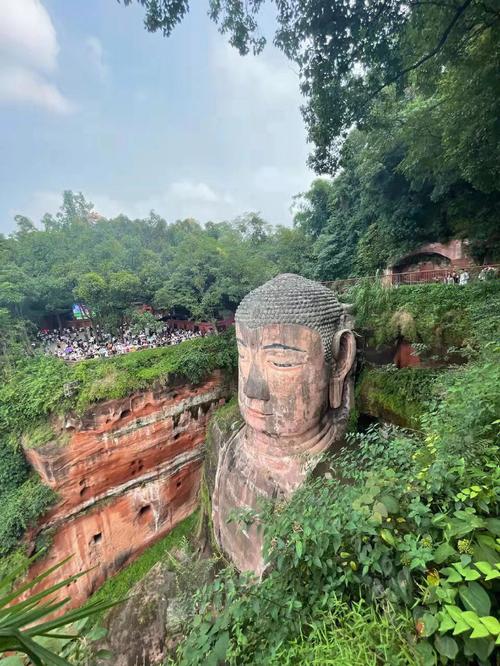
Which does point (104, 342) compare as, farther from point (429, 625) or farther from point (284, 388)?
point (429, 625)

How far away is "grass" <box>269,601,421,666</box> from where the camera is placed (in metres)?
1.17

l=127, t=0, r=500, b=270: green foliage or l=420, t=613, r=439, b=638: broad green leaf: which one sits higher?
l=127, t=0, r=500, b=270: green foliage

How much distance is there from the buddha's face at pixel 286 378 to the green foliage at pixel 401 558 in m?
1.68

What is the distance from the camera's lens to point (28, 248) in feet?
68.3

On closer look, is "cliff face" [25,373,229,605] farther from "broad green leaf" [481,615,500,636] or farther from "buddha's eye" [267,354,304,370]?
"broad green leaf" [481,615,500,636]

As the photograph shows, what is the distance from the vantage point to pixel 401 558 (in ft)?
4.49

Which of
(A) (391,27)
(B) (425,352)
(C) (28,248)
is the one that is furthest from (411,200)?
(C) (28,248)

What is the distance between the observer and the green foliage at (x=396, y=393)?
147 inches

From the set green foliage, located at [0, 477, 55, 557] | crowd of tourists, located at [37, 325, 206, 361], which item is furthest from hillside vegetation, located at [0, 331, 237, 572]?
crowd of tourists, located at [37, 325, 206, 361]

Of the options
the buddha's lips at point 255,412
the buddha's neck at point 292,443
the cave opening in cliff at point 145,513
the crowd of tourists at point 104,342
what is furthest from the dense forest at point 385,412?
the crowd of tourists at point 104,342

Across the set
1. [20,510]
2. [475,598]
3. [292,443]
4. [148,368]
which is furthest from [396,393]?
[20,510]

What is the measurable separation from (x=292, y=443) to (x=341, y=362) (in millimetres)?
1214

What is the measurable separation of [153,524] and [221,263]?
11472 mm

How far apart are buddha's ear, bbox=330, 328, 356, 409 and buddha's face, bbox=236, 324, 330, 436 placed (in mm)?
185
